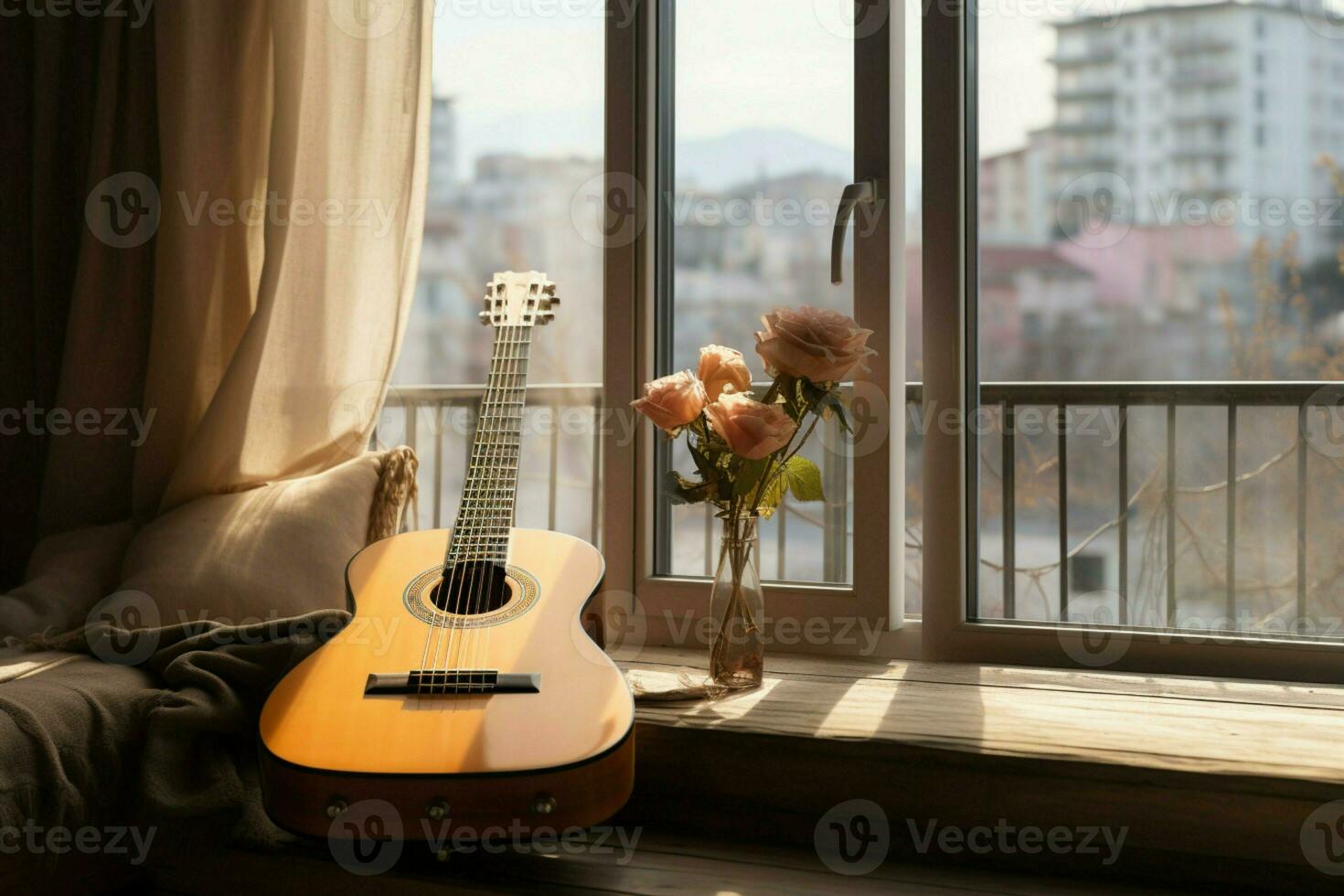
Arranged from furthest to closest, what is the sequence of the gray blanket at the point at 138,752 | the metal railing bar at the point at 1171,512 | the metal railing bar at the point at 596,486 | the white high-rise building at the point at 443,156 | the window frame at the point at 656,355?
the metal railing bar at the point at 596,486 → the white high-rise building at the point at 443,156 → the metal railing bar at the point at 1171,512 → the window frame at the point at 656,355 → the gray blanket at the point at 138,752

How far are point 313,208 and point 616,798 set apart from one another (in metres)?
1.24

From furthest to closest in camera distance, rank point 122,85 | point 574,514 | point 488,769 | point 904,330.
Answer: point 574,514, point 122,85, point 904,330, point 488,769

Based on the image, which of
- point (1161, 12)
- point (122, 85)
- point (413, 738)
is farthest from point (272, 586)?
point (1161, 12)

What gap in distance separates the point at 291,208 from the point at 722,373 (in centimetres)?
88

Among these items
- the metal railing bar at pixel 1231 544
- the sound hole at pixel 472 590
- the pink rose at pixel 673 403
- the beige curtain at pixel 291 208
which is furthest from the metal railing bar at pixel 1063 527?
the beige curtain at pixel 291 208

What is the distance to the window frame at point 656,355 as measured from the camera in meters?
1.70

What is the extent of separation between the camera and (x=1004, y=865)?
1223 millimetres

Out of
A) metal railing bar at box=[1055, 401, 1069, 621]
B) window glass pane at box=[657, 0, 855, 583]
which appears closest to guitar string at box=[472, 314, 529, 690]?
window glass pane at box=[657, 0, 855, 583]

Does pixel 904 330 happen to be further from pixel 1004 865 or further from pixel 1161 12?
pixel 1004 865

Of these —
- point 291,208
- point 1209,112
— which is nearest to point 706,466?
point 291,208

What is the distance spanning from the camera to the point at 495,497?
1.51m

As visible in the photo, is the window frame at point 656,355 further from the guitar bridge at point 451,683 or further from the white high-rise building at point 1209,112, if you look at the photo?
the guitar bridge at point 451,683

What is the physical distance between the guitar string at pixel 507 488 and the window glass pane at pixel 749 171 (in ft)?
1.06

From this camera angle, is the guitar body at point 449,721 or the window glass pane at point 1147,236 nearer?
the guitar body at point 449,721
